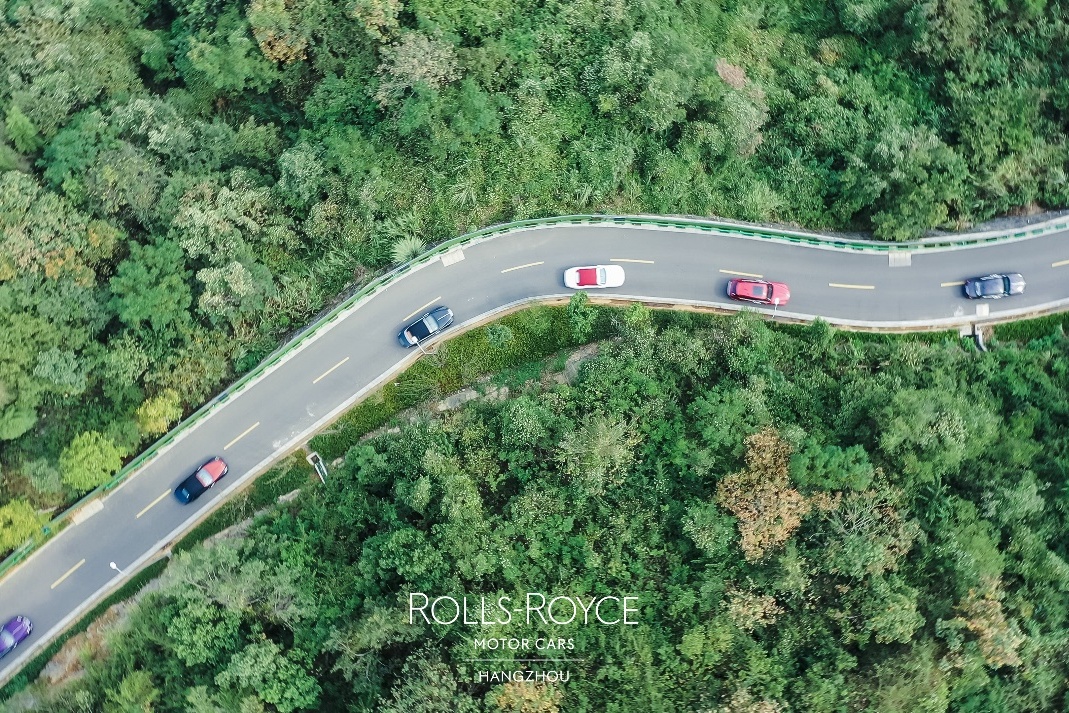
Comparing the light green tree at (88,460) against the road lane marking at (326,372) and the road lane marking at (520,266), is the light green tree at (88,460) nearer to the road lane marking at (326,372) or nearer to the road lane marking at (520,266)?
the road lane marking at (326,372)

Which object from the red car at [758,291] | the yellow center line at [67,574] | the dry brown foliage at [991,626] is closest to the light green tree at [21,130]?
the yellow center line at [67,574]

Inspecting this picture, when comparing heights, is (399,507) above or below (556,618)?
above

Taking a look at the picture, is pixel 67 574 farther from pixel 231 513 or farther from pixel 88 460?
pixel 231 513

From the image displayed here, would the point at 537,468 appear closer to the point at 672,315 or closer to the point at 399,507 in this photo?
the point at 399,507

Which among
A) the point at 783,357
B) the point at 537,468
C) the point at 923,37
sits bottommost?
the point at 537,468

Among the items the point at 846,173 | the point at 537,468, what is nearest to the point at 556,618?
the point at 537,468

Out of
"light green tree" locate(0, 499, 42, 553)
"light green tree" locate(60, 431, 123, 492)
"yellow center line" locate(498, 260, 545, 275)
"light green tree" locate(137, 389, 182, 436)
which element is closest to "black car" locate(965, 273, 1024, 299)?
"yellow center line" locate(498, 260, 545, 275)
